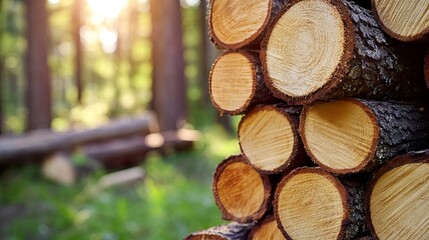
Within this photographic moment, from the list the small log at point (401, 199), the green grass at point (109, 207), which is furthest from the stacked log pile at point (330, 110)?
the green grass at point (109, 207)

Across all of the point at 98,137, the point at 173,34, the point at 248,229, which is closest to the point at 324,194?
the point at 248,229

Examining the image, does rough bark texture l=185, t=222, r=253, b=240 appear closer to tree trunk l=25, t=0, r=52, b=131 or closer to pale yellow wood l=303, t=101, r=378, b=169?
pale yellow wood l=303, t=101, r=378, b=169

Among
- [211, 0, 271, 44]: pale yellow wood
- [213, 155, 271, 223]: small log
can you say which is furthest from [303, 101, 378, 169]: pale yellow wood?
[211, 0, 271, 44]: pale yellow wood

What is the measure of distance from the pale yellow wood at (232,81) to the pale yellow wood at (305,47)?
192 millimetres

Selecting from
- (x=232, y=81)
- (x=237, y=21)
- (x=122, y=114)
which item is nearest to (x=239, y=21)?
(x=237, y=21)

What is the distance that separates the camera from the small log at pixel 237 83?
2.59 m

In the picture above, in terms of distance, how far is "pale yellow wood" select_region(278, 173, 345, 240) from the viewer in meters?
2.34

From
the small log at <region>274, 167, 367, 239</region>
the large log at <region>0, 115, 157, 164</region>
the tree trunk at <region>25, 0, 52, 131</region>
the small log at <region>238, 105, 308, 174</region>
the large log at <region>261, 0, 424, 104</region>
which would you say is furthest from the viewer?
the tree trunk at <region>25, 0, 52, 131</region>

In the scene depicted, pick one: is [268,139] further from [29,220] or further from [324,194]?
[29,220]

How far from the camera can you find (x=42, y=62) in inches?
524

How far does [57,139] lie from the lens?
9086mm

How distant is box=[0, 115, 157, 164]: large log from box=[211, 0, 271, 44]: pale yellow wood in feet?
21.7

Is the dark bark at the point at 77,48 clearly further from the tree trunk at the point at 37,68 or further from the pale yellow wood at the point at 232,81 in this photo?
the pale yellow wood at the point at 232,81

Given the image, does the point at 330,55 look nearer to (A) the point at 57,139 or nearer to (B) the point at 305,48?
(B) the point at 305,48
